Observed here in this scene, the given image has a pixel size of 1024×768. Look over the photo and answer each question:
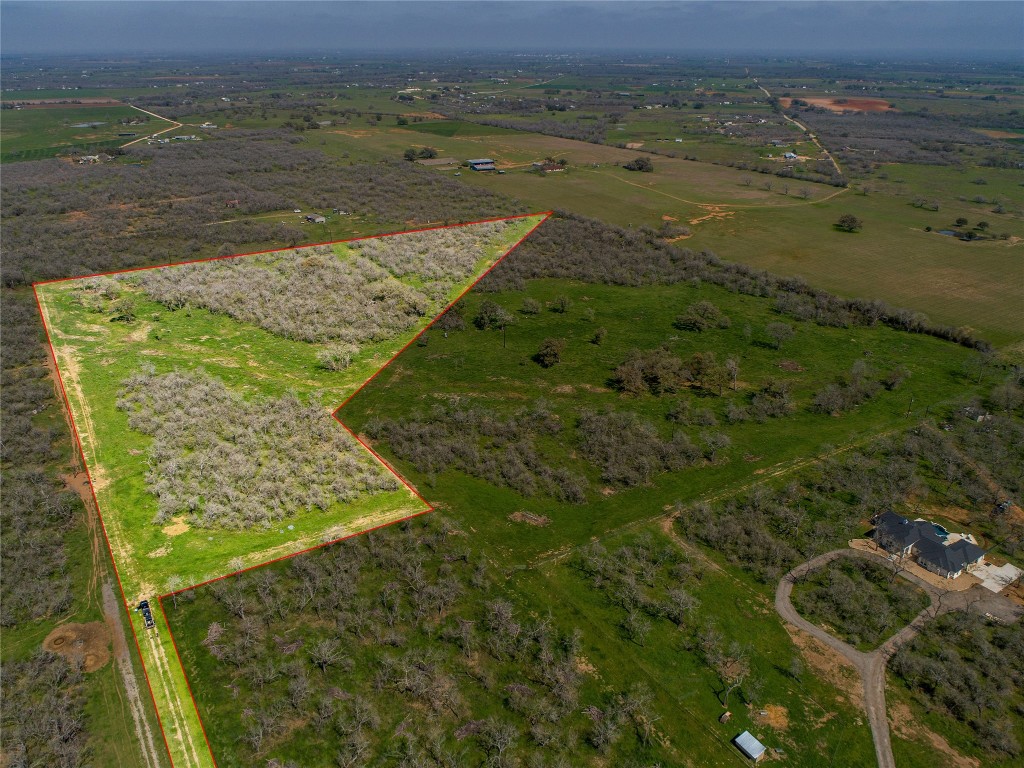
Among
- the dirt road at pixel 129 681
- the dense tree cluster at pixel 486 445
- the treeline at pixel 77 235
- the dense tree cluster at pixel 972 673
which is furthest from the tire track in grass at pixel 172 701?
the dense tree cluster at pixel 972 673

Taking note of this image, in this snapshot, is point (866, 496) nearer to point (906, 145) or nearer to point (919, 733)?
point (919, 733)

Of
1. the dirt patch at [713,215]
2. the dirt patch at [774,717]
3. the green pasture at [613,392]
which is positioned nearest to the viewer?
the dirt patch at [774,717]

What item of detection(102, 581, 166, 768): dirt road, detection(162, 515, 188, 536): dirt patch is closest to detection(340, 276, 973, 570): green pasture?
detection(162, 515, 188, 536): dirt patch

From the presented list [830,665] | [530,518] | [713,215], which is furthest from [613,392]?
[713,215]

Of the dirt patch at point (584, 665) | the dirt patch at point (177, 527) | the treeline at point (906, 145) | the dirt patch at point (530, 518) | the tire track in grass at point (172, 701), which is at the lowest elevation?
the dirt patch at point (584, 665)

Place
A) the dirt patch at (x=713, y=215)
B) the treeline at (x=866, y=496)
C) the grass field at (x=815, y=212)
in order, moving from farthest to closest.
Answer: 1. the dirt patch at (x=713, y=215)
2. the grass field at (x=815, y=212)
3. the treeline at (x=866, y=496)

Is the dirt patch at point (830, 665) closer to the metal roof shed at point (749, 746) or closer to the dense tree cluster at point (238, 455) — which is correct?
the metal roof shed at point (749, 746)

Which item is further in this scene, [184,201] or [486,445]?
[184,201]

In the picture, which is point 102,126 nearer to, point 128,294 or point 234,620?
point 128,294
